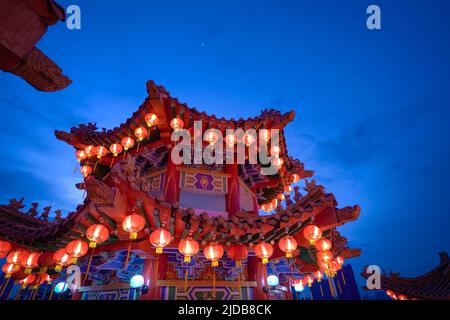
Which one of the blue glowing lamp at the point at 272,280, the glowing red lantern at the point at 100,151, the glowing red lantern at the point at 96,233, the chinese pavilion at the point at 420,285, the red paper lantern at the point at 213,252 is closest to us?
the glowing red lantern at the point at 96,233

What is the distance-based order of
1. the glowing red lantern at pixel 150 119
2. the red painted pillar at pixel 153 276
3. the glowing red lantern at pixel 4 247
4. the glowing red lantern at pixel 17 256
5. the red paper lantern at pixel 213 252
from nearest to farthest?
1. the red paper lantern at pixel 213 252
2. the red painted pillar at pixel 153 276
3. the glowing red lantern at pixel 4 247
4. the glowing red lantern at pixel 17 256
5. the glowing red lantern at pixel 150 119

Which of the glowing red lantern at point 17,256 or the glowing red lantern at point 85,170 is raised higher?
the glowing red lantern at point 85,170

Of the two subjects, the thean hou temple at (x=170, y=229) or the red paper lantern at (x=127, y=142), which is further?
the red paper lantern at (x=127, y=142)

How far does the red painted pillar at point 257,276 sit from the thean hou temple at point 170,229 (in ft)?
0.10

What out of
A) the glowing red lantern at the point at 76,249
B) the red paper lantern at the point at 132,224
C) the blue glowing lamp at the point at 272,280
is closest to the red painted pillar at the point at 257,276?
the blue glowing lamp at the point at 272,280

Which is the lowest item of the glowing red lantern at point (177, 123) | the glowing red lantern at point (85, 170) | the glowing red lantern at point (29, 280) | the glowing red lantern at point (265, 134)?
the glowing red lantern at point (29, 280)

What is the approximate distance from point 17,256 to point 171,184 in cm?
459

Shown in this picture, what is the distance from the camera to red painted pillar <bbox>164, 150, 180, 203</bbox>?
7031mm

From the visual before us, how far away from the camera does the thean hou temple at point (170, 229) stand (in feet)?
16.3

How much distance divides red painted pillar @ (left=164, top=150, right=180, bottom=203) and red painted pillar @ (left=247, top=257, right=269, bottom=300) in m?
3.02

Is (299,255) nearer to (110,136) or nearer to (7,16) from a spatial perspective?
(110,136)

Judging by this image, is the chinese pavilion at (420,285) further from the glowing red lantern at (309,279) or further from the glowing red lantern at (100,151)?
the glowing red lantern at (100,151)
